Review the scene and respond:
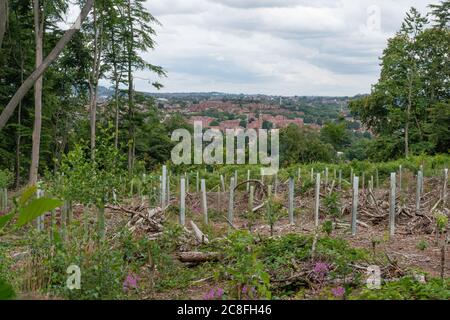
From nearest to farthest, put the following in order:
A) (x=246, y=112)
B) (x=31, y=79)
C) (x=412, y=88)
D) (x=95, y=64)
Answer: (x=31, y=79), (x=95, y=64), (x=412, y=88), (x=246, y=112)

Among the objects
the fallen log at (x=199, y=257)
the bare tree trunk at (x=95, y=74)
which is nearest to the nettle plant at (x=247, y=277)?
the fallen log at (x=199, y=257)

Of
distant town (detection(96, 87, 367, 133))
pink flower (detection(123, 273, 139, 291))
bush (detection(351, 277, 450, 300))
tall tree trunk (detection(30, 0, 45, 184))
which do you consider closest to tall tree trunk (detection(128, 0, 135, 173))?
tall tree trunk (detection(30, 0, 45, 184))

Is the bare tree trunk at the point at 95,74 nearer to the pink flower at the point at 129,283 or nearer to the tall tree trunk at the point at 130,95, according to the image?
the tall tree trunk at the point at 130,95

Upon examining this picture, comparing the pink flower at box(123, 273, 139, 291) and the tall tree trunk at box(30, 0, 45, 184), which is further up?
the tall tree trunk at box(30, 0, 45, 184)

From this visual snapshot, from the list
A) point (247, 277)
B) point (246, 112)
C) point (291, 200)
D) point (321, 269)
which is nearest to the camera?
point (247, 277)

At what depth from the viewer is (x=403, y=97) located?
2781 centimetres

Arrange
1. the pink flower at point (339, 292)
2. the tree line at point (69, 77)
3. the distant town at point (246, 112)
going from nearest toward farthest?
the pink flower at point (339, 292), the tree line at point (69, 77), the distant town at point (246, 112)

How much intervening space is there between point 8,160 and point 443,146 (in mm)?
19862

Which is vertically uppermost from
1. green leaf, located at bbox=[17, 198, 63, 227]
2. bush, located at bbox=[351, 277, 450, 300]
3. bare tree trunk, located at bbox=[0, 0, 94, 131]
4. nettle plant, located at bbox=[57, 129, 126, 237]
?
bare tree trunk, located at bbox=[0, 0, 94, 131]

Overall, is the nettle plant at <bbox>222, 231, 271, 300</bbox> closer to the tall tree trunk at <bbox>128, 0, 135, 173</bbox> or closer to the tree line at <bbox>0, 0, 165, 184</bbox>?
the tree line at <bbox>0, 0, 165, 184</bbox>

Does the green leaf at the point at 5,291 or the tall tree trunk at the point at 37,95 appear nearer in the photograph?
the green leaf at the point at 5,291

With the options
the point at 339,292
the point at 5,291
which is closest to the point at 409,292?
the point at 339,292

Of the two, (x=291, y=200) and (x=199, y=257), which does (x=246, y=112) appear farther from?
(x=199, y=257)

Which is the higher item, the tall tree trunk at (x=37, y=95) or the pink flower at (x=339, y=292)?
the tall tree trunk at (x=37, y=95)
